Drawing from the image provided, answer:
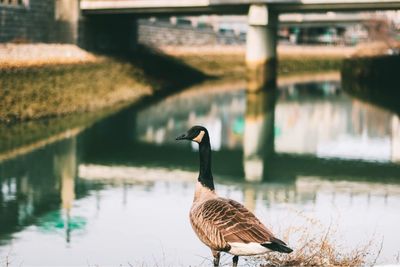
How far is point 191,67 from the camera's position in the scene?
76.8m

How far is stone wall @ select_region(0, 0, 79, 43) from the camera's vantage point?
51.8 m

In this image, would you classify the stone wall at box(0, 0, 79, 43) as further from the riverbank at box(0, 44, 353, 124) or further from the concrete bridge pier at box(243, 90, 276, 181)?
the concrete bridge pier at box(243, 90, 276, 181)

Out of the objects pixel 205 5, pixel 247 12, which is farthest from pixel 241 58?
pixel 205 5

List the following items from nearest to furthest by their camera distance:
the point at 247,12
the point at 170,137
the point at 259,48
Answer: the point at 170,137 < the point at 259,48 < the point at 247,12

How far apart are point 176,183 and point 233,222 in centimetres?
1398

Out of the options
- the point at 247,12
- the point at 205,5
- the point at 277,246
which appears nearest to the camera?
the point at 277,246

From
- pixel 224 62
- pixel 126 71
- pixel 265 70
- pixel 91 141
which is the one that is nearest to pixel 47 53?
pixel 126 71

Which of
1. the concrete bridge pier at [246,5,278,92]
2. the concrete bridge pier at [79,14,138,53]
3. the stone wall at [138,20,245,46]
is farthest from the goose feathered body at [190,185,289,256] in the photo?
the stone wall at [138,20,245,46]

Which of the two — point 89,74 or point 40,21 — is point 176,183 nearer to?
point 89,74

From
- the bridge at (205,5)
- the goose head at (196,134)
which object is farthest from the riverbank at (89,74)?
the goose head at (196,134)

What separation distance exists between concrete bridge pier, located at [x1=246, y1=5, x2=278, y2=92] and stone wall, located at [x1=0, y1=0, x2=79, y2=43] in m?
15.7

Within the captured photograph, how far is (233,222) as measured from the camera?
10.6m

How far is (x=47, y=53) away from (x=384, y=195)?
102ft

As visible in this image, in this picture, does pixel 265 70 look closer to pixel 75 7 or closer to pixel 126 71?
pixel 126 71
